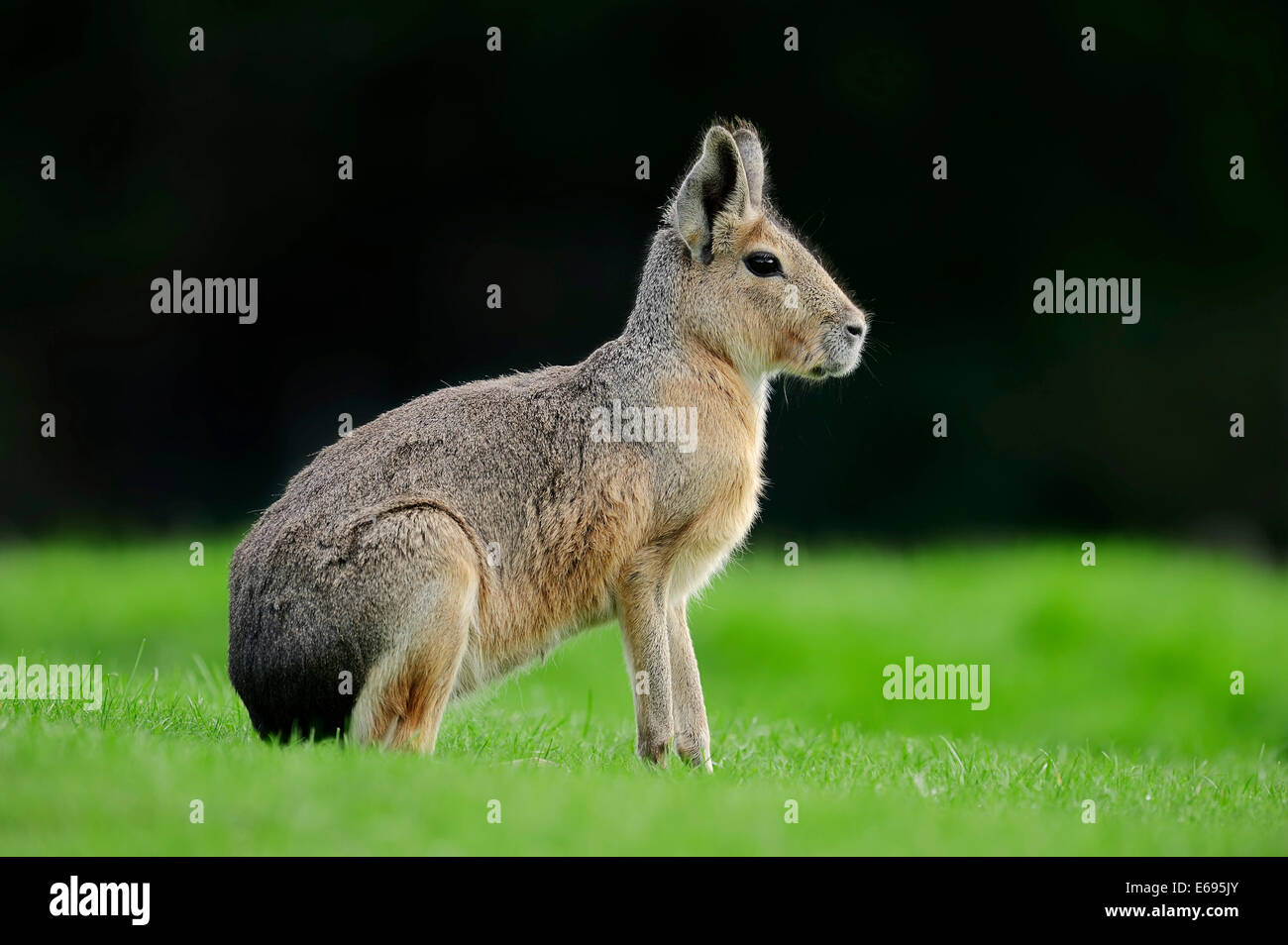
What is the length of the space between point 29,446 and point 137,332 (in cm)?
162

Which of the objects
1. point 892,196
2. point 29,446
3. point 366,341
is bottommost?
point 29,446

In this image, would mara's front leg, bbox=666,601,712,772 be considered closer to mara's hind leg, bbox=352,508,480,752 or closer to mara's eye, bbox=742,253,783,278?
mara's hind leg, bbox=352,508,480,752

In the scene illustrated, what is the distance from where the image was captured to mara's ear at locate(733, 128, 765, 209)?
7945mm

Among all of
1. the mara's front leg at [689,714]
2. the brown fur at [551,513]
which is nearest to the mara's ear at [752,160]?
the brown fur at [551,513]

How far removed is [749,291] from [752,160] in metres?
0.76

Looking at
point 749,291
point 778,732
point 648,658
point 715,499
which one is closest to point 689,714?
point 648,658

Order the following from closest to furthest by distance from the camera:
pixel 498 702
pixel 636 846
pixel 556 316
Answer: pixel 636 846, pixel 498 702, pixel 556 316

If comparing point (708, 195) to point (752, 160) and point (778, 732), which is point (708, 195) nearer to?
point (752, 160)

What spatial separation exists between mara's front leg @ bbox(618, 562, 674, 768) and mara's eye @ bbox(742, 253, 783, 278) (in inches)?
62.8

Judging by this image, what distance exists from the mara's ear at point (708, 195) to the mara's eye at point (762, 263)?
0.66 feet

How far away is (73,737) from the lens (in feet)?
20.4

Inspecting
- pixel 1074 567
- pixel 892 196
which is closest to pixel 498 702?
pixel 1074 567

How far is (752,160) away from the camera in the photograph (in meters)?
8.07

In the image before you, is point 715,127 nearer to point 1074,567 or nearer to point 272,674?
point 272,674
